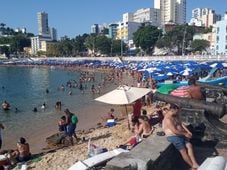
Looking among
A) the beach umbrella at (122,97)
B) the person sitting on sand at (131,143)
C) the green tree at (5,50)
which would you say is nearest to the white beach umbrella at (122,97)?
the beach umbrella at (122,97)

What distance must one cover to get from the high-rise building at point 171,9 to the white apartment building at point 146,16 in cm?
722

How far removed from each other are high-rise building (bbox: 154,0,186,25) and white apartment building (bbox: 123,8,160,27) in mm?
7218

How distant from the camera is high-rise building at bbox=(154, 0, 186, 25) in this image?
190500mm

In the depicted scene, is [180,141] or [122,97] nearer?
[180,141]

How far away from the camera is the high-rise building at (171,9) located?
19050 cm

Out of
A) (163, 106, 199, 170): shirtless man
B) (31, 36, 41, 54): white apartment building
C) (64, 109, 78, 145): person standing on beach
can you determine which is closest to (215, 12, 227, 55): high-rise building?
(64, 109, 78, 145): person standing on beach

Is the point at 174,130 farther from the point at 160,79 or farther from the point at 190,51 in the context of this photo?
the point at 190,51

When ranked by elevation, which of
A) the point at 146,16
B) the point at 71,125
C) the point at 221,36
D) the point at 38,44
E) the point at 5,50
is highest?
the point at 146,16

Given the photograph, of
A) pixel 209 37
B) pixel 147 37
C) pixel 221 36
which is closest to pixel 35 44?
pixel 147 37

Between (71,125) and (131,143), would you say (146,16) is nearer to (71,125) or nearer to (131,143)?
(71,125)

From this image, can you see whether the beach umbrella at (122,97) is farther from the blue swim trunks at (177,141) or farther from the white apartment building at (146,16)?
the white apartment building at (146,16)

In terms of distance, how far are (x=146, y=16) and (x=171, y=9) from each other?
18.9 m

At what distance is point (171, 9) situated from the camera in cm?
19012

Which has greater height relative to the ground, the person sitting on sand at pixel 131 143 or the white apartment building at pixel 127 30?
the white apartment building at pixel 127 30
